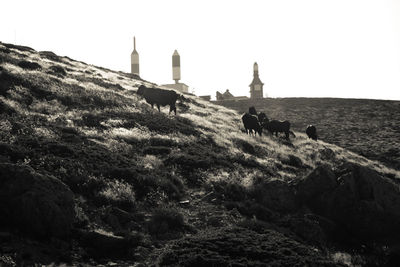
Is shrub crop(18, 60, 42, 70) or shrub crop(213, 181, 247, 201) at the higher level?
shrub crop(18, 60, 42, 70)

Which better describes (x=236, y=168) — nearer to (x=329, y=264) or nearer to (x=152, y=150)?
(x=152, y=150)

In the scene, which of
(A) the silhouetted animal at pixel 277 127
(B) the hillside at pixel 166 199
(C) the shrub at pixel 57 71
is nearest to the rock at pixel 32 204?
(B) the hillside at pixel 166 199

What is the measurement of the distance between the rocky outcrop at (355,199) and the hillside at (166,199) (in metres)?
0.03

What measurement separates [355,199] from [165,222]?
6020mm

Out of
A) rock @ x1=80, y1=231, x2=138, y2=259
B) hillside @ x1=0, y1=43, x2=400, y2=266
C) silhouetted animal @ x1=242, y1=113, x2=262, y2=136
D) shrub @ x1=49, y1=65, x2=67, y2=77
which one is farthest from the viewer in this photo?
shrub @ x1=49, y1=65, x2=67, y2=77

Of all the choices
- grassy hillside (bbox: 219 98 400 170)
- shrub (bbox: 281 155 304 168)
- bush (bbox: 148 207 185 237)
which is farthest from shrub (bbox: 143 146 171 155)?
grassy hillside (bbox: 219 98 400 170)

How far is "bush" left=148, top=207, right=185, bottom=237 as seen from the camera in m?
11.0

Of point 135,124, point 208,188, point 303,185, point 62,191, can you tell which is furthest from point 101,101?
point 62,191

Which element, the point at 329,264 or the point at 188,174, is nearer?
the point at 329,264

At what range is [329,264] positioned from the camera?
855 centimetres

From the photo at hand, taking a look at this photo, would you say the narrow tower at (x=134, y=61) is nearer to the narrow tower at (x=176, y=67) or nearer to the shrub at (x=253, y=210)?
the narrow tower at (x=176, y=67)

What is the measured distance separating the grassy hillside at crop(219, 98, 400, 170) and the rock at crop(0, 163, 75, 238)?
93.3 feet

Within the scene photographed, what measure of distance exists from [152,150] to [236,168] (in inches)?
139

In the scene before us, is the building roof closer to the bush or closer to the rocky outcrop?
the rocky outcrop
